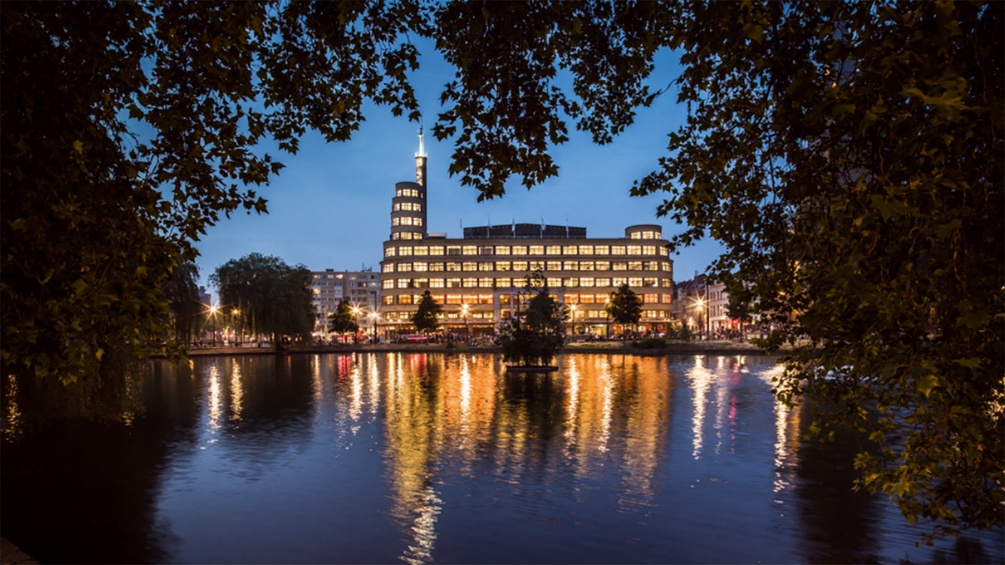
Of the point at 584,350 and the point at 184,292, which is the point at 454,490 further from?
the point at 584,350

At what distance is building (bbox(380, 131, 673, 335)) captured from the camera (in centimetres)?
15800

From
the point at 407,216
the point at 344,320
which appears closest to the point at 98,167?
the point at 344,320

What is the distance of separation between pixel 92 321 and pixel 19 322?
0.70m

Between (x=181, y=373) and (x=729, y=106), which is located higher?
(x=729, y=106)

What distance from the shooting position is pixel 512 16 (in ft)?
20.2

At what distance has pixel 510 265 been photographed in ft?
525

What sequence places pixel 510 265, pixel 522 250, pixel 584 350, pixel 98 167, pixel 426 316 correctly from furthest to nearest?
1. pixel 522 250
2. pixel 510 265
3. pixel 426 316
4. pixel 584 350
5. pixel 98 167

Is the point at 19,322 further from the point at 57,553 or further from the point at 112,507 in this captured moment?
the point at 112,507

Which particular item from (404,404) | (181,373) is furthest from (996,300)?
(181,373)

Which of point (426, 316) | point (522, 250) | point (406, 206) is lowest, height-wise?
point (426, 316)

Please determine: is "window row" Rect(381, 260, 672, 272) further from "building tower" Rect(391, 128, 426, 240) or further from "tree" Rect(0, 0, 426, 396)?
"tree" Rect(0, 0, 426, 396)

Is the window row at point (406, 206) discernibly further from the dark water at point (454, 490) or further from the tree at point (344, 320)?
the dark water at point (454, 490)

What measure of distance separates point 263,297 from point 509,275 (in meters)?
91.3

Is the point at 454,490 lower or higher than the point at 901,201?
lower
